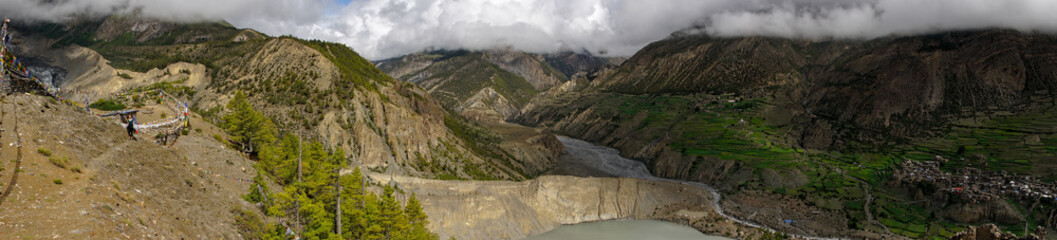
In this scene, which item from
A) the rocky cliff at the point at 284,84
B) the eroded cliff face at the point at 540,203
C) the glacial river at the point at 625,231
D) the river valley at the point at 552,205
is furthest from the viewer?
the glacial river at the point at 625,231

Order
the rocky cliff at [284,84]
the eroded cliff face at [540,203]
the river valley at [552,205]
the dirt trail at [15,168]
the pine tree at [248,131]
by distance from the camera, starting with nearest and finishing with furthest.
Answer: the dirt trail at [15,168]
the pine tree at [248,131]
the eroded cliff face at [540,203]
the river valley at [552,205]
the rocky cliff at [284,84]

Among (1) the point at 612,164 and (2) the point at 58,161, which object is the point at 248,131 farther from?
(1) the point at 612,164

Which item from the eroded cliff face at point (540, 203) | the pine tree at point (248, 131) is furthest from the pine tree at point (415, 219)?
the eroded cliff face at point (540, 203)

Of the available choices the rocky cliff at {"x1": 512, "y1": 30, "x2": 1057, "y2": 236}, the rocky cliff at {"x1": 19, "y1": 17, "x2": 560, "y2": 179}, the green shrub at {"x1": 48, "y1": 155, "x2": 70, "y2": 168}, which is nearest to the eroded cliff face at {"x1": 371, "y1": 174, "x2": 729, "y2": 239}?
the rocky cliff at {"x1": 19, "y1": 17, "x2": 560, "y2": 179}

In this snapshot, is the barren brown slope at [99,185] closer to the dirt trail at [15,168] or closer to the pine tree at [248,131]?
the dirt trail at [15,168]

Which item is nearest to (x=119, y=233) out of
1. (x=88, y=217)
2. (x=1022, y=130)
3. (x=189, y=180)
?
(x=88, y=217)

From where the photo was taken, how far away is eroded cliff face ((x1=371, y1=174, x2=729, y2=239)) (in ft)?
229

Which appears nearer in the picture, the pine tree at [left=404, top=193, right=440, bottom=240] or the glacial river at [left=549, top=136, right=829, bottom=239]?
the pine tree at [left=404, top=193, right=440, bottom=240]

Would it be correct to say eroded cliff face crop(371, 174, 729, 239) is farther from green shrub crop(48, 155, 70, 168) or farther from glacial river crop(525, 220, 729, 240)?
green shrub crop(48, 155, 70, 168)

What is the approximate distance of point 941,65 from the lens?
12462 centimetres

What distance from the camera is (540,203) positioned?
84625 mm

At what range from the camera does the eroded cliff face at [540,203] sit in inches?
2746

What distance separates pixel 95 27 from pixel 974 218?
15923cm

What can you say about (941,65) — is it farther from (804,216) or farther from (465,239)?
(465,239)
